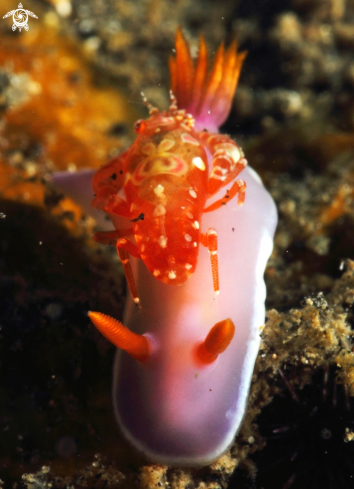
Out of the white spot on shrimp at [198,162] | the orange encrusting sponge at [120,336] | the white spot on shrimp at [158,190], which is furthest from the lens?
the white spot on shrimp at [198,162]

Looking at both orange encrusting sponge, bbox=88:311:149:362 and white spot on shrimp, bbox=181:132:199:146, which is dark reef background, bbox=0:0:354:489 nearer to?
orange encrusting sponge, bbox=88:311:149:362

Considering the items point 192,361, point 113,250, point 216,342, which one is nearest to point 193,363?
point 192,361

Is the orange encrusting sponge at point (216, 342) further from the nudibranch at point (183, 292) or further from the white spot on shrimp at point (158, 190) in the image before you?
the white spot on shrimp at point (158, 190)

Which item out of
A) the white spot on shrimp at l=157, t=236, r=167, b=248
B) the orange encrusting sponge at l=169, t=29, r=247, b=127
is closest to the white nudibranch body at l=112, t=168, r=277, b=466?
the white spot on shrimp at l=157, t=236, r=167, b=248

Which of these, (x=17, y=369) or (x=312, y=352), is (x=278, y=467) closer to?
(x=312, y=352)

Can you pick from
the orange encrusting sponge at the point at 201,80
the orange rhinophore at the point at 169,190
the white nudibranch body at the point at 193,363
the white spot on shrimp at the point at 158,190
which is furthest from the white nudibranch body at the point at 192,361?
the orange encrusting sponge at the point at 201,80

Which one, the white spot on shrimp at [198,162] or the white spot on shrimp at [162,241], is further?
the white spot on shrimp at [198,162]
